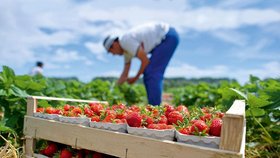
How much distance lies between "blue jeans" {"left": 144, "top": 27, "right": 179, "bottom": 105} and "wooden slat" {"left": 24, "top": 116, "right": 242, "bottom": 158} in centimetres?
295

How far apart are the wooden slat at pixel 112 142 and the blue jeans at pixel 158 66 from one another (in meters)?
2.95

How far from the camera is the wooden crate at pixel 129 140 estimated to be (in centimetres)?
179

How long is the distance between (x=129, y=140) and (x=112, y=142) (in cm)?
15

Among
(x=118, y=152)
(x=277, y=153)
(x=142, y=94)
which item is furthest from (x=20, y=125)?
(x=142, y=94)

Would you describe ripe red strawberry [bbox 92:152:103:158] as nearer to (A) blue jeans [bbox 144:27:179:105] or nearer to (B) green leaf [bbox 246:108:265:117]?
(B) green leaf [bbox 246:108:265:117]

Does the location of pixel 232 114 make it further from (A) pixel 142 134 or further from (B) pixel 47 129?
(B) pixel 47 129

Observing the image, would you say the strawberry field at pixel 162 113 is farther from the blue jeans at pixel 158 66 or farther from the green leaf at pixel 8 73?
the blue jeans at pixel 158 66

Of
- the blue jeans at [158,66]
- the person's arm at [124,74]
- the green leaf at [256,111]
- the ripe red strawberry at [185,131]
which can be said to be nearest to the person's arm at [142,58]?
the blue jeans at [158,66]

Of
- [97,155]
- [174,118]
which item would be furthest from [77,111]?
[174,118]

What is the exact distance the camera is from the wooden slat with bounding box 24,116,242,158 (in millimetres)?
1931

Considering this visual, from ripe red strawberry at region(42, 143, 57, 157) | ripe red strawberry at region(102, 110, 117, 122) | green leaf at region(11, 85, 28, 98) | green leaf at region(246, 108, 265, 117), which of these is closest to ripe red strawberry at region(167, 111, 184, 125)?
ripe red strawberry at region(102, 110, 117, 122)

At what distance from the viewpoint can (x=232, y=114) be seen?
178 cm

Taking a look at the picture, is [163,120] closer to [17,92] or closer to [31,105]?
[31,105]

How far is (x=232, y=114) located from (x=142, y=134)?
62 cm
